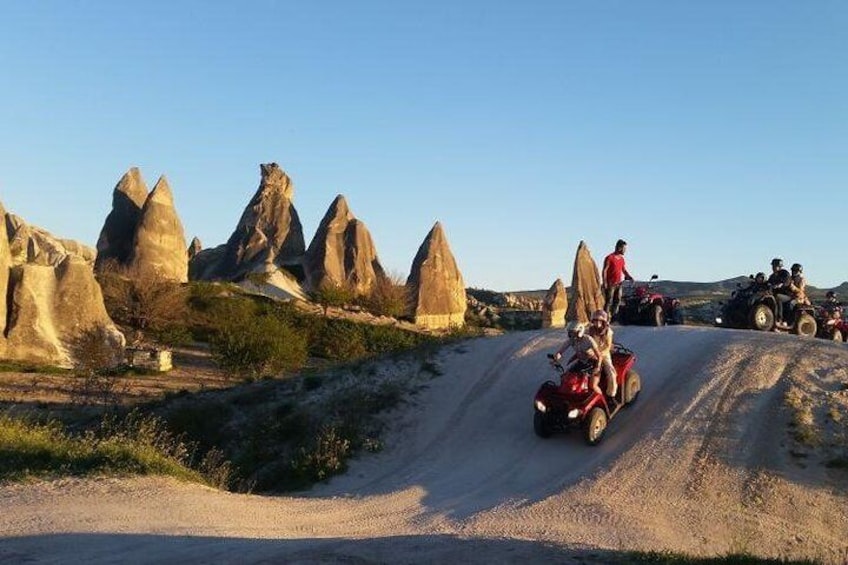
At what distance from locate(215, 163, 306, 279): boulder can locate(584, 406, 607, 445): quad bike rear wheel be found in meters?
46.6

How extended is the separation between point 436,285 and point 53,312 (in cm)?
2652

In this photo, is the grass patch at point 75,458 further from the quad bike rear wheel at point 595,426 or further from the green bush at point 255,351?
the green bush at point 255,351

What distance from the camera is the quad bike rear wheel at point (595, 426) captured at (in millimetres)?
12883

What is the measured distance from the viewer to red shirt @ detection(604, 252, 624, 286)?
18172 mm

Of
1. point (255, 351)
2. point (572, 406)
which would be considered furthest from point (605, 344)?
point (255, 351)

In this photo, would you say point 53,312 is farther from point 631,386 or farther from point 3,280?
point 631,386

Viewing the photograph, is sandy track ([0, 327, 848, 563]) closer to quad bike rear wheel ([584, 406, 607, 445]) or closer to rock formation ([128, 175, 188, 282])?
quad bike rear wheel ([584, 406, 607, 445])

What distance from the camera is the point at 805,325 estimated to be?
1894 cm

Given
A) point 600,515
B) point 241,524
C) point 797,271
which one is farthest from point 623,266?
point 241,524

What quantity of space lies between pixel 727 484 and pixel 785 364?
433 cm

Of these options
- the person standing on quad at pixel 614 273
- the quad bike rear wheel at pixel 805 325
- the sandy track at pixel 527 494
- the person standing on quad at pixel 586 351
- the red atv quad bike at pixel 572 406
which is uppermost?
the person standing on quad at pixel 614 273

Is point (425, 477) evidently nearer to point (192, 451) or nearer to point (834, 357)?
point (192, 451)

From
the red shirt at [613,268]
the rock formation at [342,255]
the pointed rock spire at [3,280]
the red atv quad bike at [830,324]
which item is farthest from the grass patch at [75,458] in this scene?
the rock formation at [342,255]

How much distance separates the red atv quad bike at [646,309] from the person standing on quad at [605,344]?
21.6 feet
